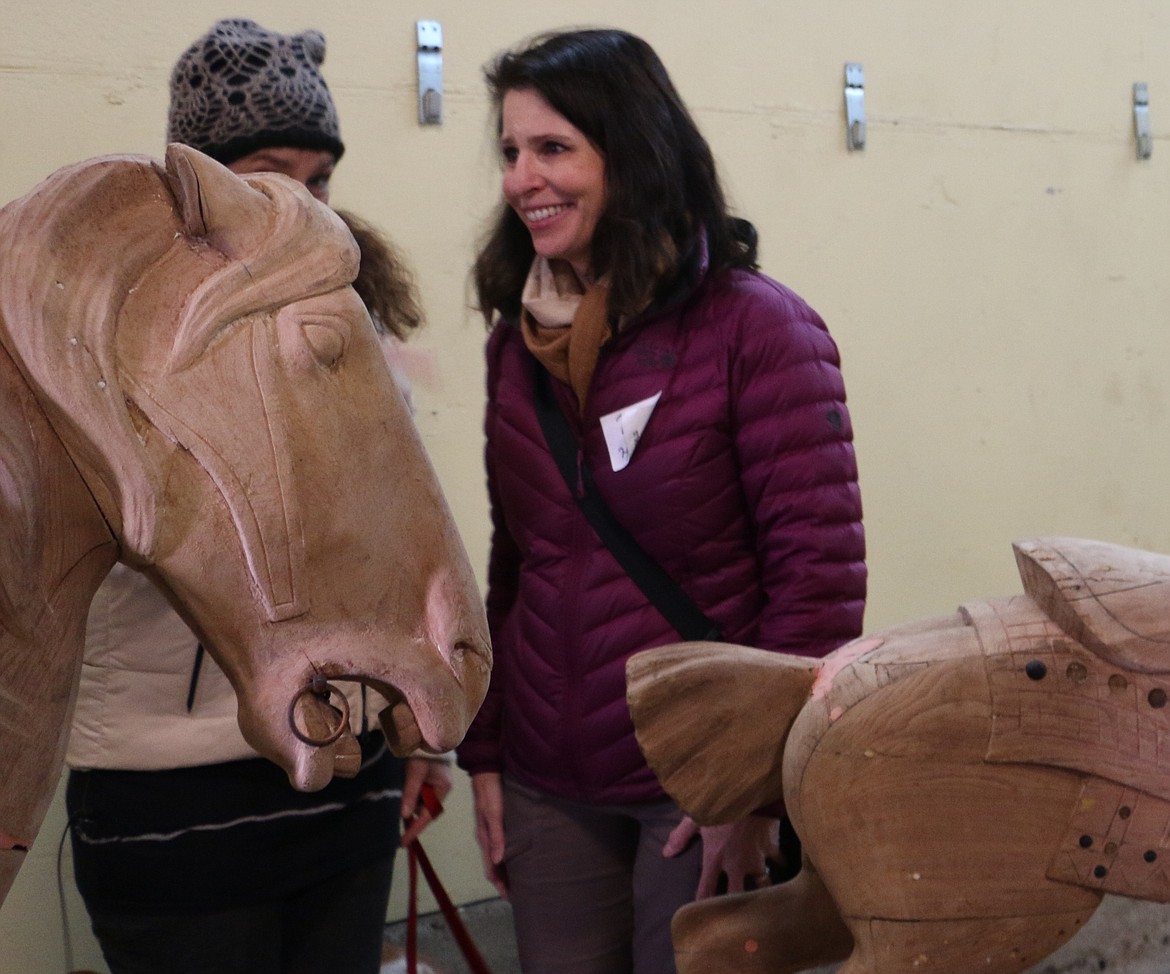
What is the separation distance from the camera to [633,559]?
1220mm

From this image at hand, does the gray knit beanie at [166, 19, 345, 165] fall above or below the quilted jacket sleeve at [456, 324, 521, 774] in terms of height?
above

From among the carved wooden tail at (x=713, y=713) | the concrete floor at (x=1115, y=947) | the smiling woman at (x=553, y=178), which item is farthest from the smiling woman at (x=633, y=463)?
the concrete floor at (x=1115, y=947)

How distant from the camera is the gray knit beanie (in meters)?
1.04

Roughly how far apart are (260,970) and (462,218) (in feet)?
4.65

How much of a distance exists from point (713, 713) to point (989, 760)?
0.67 ft

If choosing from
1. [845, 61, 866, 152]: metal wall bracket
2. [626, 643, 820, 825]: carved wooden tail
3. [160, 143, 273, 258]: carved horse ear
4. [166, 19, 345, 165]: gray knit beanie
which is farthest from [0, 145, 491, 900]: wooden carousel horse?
[845, 61, 866, 152]: metal wall bracket

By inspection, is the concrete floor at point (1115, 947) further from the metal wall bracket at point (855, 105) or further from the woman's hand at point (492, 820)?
the metal wall bracket at point (855, 105)

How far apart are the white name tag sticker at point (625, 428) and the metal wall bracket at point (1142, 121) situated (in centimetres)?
208

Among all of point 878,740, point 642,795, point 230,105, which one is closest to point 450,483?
point 642,795

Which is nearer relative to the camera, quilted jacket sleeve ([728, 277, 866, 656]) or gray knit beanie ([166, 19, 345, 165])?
gray knit beanie ([166, 19, 345, 165])

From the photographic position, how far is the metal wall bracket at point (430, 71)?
2.10 meters

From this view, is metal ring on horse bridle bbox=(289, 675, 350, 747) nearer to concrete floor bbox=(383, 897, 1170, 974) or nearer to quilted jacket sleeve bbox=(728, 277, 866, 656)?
quilted jacket sleeve bbox=(728, 277, 866, 656)

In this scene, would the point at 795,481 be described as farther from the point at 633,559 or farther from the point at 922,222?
the point at 922,222

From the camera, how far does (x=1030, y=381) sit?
2729 mm
